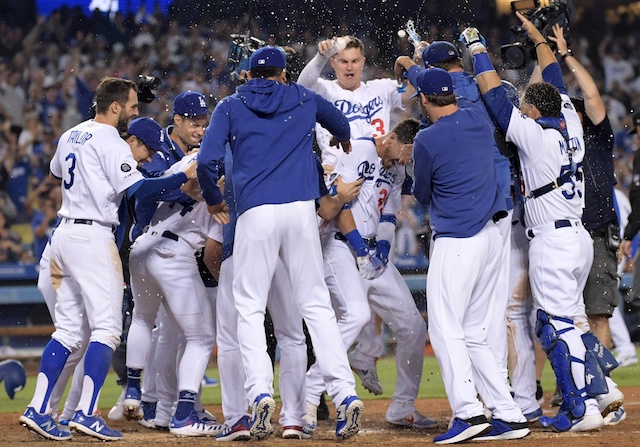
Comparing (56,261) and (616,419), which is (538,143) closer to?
(616,419)

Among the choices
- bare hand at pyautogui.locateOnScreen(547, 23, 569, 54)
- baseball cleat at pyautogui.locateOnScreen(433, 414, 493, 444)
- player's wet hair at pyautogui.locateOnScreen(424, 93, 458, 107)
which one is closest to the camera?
baseball cleat at pyautogui.locateOnScreen(433, 414, 493, 444)

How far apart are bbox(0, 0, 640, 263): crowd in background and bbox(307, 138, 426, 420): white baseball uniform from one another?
6901 millimetres

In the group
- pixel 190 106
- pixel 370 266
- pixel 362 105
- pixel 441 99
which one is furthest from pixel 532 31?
pixel 190 106

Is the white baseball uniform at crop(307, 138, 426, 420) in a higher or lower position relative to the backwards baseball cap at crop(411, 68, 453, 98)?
lower

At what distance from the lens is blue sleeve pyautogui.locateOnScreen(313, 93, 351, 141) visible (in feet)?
20.7

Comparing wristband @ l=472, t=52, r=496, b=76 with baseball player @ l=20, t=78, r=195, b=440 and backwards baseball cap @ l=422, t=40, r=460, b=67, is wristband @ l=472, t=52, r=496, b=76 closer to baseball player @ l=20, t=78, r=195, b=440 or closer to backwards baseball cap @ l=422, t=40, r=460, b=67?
backwards baseball cap @ l=422, t=40, r=460, b=67

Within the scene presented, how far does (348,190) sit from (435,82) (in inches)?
47.9

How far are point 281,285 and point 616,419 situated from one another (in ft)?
8.64

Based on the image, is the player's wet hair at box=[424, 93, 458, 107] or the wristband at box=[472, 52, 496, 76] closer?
the player's wet hair at box=[424, 93, 458, 107]

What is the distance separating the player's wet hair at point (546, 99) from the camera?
6.75m

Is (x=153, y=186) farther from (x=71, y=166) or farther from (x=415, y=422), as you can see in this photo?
(x=415, y=422)

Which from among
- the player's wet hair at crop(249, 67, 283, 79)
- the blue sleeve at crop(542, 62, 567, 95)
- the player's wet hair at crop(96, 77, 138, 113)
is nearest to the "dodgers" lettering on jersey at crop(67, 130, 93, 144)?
the player's wet hair at crop(96, 77, 138, 113)

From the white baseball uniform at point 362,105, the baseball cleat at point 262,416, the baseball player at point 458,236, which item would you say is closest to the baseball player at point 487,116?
the baseball player at point 458,236

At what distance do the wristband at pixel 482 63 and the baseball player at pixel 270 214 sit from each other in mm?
1318
